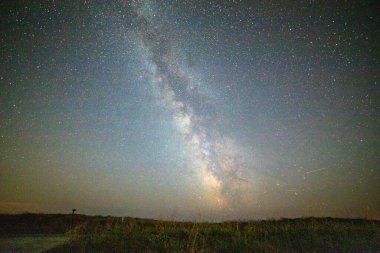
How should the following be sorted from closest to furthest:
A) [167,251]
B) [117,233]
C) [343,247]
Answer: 1. [167,251]
2. [343,247]
3. [117,233]

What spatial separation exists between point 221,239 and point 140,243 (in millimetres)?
3080

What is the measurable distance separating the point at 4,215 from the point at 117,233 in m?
19.4

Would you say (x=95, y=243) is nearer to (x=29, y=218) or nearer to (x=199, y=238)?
(x=199, y=238)

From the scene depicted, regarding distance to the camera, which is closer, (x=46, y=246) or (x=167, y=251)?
(x=167, y=251)

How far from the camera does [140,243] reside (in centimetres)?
1140

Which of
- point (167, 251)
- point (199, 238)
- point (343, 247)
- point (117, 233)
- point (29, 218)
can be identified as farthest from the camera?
point (29, 218)

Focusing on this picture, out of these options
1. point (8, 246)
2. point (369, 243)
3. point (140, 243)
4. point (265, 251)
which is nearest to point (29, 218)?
point (8, 246)

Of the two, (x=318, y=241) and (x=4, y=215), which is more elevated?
(x=4, y=215)

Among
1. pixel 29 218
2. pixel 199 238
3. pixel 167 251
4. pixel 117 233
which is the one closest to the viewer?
pixel 167 251

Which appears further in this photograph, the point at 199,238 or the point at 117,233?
the point at 117,233

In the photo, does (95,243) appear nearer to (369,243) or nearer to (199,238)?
(199,238)

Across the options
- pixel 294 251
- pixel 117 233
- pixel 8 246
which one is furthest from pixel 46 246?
pixel 294 251

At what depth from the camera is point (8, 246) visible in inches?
453

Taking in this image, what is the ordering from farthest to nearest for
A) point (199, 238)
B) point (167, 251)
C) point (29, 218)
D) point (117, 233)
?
point (29, 218), point (117, 233), point (199, 238), point (167, 251)
